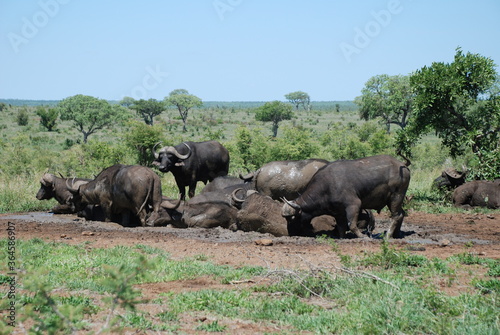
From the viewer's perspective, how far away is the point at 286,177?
14.9 meters

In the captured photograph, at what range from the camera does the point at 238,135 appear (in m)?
25.7

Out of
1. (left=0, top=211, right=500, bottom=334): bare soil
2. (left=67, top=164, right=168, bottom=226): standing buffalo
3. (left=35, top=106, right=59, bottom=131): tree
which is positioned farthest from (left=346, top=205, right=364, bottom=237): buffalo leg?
(left=35, top=106, right=59, bottom=131): tree

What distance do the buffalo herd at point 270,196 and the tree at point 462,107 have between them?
125 centimetres

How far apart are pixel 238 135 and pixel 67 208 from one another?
10.6 meters

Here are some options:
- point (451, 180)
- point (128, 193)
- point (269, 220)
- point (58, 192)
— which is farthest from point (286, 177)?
point (58, 192)

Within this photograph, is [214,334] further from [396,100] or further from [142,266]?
[396,100]

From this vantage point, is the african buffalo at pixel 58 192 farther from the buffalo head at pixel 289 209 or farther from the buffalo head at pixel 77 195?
the buffalo head at pixel 289 209

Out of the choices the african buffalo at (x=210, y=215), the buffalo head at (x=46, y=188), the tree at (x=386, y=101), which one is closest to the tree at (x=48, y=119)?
the tree at (x=386, y=101)

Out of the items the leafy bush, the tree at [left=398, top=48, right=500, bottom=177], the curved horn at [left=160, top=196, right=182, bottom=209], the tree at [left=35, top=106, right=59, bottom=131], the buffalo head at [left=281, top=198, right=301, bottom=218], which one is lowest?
the tree at [left=35, top=106, right=59, bottom=131]

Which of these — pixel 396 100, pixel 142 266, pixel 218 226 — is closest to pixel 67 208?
pixel 218 226

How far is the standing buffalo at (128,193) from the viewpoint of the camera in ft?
47.3

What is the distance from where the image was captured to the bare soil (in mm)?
8211

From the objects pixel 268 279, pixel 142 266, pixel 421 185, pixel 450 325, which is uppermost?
pixel 142 266

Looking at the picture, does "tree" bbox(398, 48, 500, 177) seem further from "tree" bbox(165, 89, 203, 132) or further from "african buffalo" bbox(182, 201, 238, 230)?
"tree" bbox(165, 89, 203, 132)
